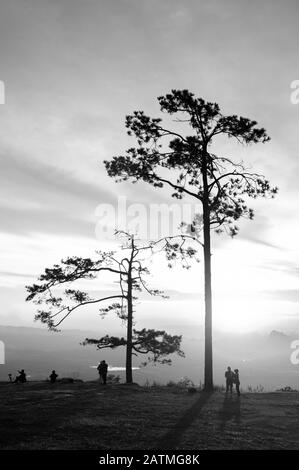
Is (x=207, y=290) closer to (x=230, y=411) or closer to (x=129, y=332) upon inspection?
(x=230, y=411)

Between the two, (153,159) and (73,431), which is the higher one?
(153,159)

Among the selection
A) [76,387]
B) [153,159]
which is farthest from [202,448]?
[153,159]

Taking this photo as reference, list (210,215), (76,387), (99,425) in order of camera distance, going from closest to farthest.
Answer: (99,425)
(76,387)
(210,215)

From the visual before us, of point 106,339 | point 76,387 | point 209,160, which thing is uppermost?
point 209,160

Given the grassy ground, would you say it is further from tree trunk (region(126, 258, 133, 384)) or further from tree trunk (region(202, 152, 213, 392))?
tree trunk (region(126, 258, 133, 384))

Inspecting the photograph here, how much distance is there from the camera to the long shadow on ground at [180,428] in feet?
33.2

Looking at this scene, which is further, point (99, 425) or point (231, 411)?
point (231, 411)

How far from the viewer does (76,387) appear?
72.7ft

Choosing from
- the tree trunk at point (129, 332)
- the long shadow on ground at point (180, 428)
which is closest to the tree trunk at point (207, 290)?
the long shadow on ground at point (180, 428)

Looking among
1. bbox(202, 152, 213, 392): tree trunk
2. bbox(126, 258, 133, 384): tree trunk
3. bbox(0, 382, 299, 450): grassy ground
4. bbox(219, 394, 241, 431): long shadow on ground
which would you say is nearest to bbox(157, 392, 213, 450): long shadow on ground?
bbox(0, 382, 299, 450): grassy ground

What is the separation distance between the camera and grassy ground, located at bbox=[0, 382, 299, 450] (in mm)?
10273
